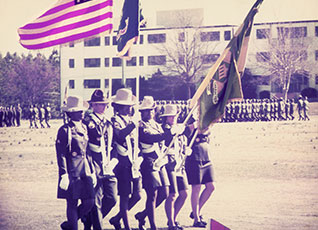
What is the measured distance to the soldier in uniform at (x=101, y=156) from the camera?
5.67 meters

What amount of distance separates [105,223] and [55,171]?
3.17ft

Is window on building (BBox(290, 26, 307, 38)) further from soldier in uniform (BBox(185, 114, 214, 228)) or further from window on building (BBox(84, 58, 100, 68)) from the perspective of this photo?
window on building (BBox(84, 58, 100, 68))

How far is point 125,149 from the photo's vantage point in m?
5.74

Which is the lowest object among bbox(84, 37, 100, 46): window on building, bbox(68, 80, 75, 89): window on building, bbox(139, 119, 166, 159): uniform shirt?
bbox(139, 119, 166, 159): uniform shirt

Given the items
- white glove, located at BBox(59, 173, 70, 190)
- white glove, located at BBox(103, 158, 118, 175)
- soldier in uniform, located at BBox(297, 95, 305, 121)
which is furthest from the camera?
soldier in uniform, located at BBox(297, 95, 305, 121)

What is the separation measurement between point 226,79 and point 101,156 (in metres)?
1.64

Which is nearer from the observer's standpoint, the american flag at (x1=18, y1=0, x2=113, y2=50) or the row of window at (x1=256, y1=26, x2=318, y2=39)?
the american flag at (x1=18, y1=0, x2=113, y2=50)

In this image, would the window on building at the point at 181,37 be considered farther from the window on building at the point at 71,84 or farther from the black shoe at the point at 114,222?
the black shoe at the point at 114,222

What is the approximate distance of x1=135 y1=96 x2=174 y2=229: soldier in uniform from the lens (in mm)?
5797

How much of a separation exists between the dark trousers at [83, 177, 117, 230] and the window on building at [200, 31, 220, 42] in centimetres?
198

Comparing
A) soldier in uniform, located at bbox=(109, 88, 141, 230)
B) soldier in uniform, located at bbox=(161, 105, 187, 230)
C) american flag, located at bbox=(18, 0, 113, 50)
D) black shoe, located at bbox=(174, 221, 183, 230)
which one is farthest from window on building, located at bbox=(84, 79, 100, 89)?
black shoe, located at bbox=(174, 221, 183, 230)

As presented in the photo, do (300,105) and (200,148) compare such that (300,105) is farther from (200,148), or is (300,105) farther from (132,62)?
(132,62)

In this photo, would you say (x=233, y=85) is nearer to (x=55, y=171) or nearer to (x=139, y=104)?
(x=139, y=104)

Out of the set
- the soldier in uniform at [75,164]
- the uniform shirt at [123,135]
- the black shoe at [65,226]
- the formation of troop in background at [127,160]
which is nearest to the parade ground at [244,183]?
the formation of troop in background at [127,160]
